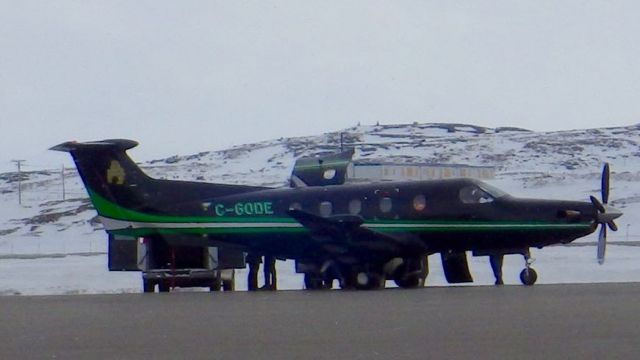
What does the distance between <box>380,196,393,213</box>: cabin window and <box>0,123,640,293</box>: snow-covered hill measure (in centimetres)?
3486

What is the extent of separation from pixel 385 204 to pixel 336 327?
39.3 ft

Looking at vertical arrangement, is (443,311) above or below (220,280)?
Result: above

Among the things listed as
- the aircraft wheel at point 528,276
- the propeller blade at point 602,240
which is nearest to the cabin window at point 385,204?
the aircraft wheel at point 528,276

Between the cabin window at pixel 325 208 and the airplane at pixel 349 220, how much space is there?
0.02 m

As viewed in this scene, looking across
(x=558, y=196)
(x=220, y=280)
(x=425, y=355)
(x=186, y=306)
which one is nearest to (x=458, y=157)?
(x=558, y=196)

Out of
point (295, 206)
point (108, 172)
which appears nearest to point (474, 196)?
point (295, 206)

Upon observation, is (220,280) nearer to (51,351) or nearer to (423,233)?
(423,233)

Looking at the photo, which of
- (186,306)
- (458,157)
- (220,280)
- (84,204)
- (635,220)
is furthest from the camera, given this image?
(458,157)

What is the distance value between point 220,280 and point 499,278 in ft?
21.6

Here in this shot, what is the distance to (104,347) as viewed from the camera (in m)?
11.0

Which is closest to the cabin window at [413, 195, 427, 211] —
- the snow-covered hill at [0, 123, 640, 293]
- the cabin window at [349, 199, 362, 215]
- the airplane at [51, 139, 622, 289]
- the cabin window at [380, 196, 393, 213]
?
the airplane at [51, 139, 622, 289]

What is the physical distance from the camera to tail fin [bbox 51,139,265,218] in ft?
84.5

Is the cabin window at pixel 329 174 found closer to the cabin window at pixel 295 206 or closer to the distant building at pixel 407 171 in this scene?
the cabin window at pixel 295 206

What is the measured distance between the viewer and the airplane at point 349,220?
23.8 meters
